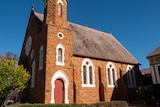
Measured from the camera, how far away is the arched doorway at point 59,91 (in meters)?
17.2

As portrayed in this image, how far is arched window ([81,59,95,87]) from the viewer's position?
20547mm

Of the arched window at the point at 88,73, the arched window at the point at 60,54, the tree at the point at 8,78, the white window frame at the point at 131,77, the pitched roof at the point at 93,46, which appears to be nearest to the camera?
the tree at the point at 8,78

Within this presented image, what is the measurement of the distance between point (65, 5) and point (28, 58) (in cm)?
987

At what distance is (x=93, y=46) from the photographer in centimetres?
2453

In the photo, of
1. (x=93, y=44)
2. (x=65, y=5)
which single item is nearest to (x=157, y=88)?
(x=93, y=44)

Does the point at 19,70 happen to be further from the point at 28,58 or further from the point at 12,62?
the point at 28,58

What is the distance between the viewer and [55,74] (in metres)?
17.5

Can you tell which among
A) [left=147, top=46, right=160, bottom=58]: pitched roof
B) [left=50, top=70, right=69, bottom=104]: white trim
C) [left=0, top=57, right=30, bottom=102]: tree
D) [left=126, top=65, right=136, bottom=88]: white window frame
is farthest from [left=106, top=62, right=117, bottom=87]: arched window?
[left=0, top=57, right=30, bottom=102]: tree

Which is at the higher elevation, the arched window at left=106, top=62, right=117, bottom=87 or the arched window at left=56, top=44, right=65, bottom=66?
the arched window at left=56, top=44, right=65, bottom=66

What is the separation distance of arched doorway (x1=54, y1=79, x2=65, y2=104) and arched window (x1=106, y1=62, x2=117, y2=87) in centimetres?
821

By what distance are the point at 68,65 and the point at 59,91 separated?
3.31 m

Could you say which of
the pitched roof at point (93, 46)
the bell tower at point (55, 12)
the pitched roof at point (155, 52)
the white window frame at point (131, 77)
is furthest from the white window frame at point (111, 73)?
the bell tower at point (55, 12)

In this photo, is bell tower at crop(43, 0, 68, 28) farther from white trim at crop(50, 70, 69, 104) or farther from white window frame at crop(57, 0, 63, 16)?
white trim at crop(50, 70, 69, 104)

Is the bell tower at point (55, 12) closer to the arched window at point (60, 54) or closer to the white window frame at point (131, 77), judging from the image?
the arched window at point (60, 54)
